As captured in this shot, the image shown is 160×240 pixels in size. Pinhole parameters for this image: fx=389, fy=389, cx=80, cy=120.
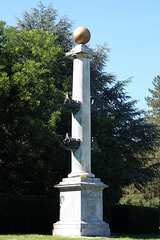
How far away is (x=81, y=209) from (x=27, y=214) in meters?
4.20

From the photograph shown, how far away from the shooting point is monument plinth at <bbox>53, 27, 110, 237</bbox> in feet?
42.1

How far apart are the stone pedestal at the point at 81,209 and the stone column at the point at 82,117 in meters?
0.46

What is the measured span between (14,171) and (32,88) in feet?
15.1

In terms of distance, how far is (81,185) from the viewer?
509 inches

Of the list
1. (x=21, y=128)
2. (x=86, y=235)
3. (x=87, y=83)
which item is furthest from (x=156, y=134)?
(x=86, y=235)

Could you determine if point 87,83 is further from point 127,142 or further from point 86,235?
point 127,142

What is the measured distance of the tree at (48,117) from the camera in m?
19.6

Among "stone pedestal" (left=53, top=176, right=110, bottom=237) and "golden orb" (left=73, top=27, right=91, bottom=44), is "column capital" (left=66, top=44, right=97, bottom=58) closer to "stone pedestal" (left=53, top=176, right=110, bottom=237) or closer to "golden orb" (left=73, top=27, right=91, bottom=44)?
"golden orb" (left=73, top=27, right=91, bottom=44)

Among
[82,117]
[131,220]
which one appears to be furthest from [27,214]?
[131,220]

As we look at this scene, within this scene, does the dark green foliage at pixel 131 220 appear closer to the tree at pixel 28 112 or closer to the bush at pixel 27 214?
the tree at pixel 28 112

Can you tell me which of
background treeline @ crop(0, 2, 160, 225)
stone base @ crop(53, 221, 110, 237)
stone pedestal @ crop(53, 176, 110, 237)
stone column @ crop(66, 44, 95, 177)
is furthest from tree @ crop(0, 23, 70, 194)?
stone base @ crop(53, 221, 110, 237)

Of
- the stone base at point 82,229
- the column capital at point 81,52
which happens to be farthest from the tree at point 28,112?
the stone base at point 82,229

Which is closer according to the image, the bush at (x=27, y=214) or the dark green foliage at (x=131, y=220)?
the bush at (x=27, y=214)

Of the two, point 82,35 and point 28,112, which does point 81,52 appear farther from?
point 28,112
